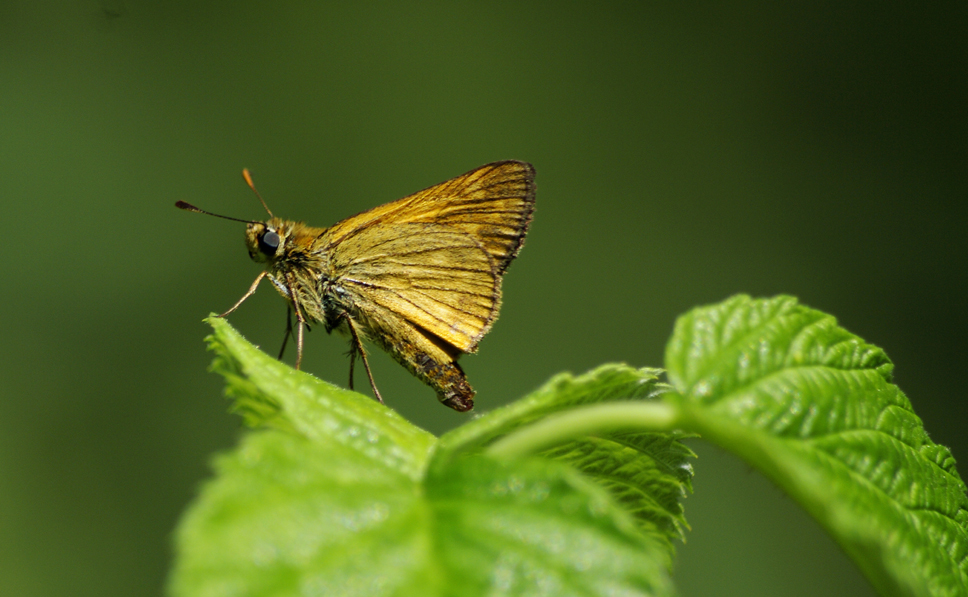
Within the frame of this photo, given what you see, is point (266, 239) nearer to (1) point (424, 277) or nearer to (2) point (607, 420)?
(1) point (424, 277)

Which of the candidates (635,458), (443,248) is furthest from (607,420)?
(443,248)

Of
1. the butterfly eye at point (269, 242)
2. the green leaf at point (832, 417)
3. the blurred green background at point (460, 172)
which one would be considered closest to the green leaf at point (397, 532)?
the green leaf at point (832, 417)

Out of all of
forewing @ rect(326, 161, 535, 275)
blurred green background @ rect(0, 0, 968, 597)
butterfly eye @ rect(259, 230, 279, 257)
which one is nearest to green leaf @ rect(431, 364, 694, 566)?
forewing @ rect(326, 161, 535, 275)

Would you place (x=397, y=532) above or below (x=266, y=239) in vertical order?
below

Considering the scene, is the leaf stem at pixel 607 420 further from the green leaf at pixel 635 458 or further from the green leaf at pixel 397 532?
the green leaf at pixel 635 458

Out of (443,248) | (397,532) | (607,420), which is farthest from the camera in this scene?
(443,248)

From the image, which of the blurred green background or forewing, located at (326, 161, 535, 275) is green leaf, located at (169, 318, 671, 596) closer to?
forewing, located at (326, 161, 535, 275)
